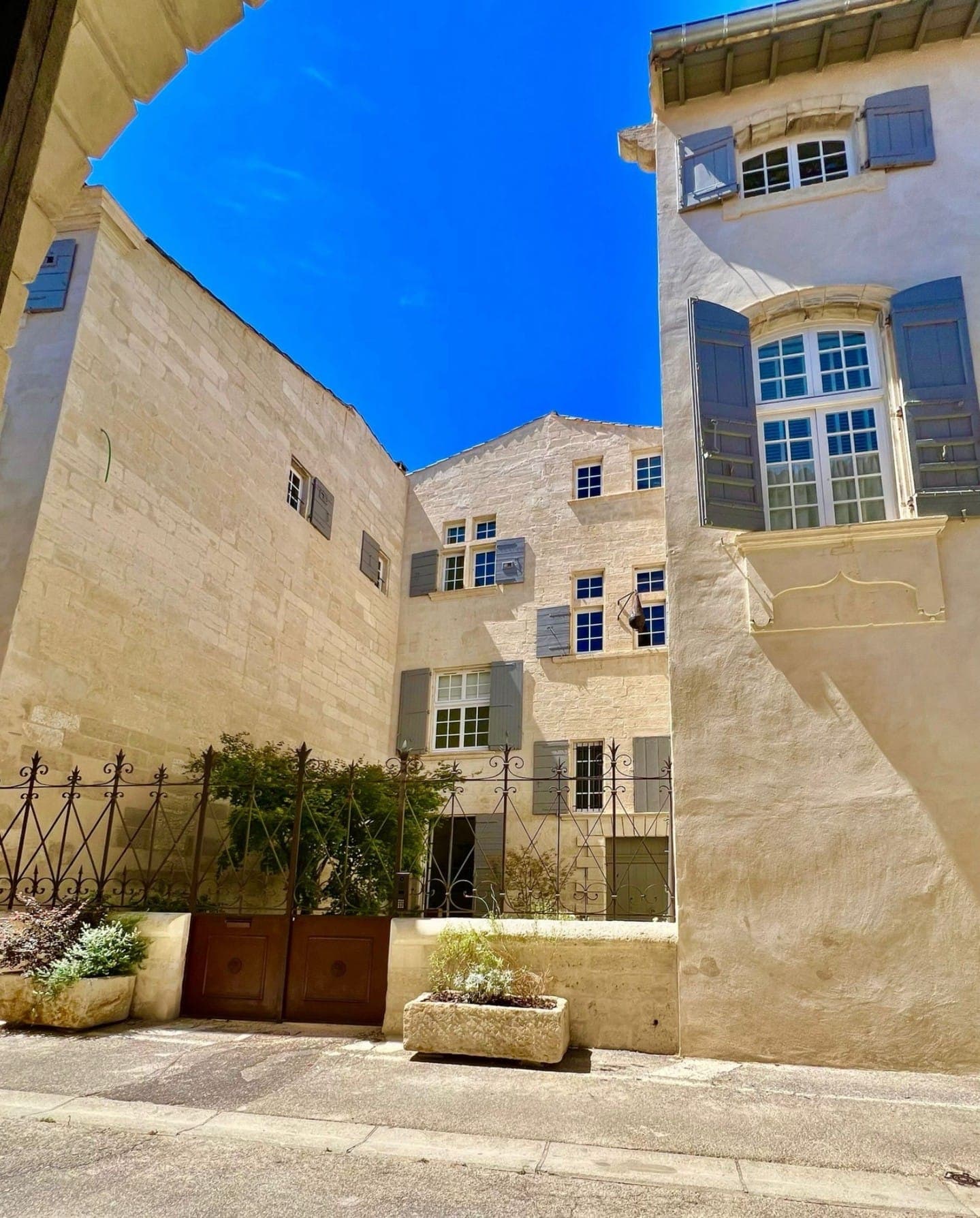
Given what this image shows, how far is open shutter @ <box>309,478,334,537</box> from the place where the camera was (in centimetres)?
1317

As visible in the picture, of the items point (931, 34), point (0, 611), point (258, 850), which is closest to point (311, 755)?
point (258, 850)

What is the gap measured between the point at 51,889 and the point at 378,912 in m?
3.27

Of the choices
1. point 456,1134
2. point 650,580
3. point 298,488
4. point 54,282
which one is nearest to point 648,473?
point 650,580

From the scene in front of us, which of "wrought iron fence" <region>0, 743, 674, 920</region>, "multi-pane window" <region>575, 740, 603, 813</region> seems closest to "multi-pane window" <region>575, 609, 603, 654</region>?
"multi-pane window" <region>575, 740, 603, 813</region>

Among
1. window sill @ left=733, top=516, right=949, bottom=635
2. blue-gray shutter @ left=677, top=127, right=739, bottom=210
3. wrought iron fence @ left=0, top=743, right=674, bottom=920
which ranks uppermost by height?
blue-gray shutter @ left=677, top=127, right=739, bottom=210

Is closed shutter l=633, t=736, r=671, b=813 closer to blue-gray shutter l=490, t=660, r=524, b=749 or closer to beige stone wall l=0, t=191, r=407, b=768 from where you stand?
blue-gray shutter l=490, t=660, r=524, b=749

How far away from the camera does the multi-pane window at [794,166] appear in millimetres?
7762

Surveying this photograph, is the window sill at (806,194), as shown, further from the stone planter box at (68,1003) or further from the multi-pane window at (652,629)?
the stone planter box at (68,1003)

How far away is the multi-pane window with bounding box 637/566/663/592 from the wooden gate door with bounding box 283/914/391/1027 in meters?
8.61

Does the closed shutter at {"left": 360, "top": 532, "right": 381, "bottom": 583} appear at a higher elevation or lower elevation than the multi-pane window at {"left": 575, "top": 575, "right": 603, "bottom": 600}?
higher

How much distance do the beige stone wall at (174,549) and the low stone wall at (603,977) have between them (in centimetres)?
473

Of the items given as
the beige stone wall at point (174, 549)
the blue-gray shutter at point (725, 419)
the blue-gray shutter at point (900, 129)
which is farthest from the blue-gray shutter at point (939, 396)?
the beige stone wall at point (174, 549)

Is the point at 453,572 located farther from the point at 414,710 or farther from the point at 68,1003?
the point at 68,1003

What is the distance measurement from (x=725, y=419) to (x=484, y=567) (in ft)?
28.4
